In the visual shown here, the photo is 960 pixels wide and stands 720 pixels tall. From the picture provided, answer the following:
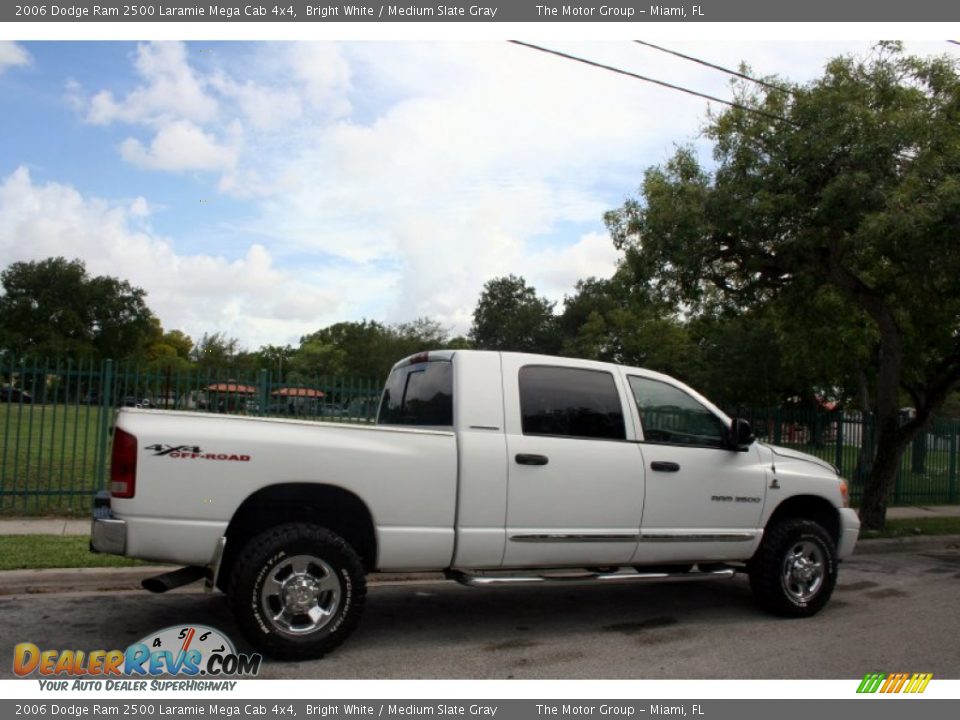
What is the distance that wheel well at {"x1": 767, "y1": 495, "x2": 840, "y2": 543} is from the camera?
7461 mm

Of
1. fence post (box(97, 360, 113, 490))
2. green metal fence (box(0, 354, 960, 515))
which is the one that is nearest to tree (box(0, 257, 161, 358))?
green metal fence (box(0, 354, 960, 515))

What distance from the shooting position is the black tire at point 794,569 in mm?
7156

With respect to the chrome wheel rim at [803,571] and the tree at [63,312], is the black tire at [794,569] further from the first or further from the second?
the tree at [63,312]

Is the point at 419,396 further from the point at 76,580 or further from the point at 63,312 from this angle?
the point at 63,312

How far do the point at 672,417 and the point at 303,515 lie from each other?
119 inches

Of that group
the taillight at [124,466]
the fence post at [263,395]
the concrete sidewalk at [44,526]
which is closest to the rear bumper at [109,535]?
the taillight at [124,466]

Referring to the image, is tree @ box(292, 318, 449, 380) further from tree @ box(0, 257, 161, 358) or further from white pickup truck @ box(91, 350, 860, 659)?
white pickup truck @ box(91, 350, 860, 659)

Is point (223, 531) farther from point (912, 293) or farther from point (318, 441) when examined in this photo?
point (912, 293)

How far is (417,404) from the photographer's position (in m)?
6.76

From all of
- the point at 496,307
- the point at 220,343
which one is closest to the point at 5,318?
the point at 220,343

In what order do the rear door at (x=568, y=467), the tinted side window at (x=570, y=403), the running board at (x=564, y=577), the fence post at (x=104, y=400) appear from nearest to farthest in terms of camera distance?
the running board at (x=564, y=577)
the rear door at (x=568, y=467)
the tinted side window at (x=570, y=403)
the fence post at (x=104, y=400)

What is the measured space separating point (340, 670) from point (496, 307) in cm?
7507

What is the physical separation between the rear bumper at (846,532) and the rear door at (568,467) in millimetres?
2199

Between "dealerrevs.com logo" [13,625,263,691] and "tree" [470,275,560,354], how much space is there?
66447 millimetres
